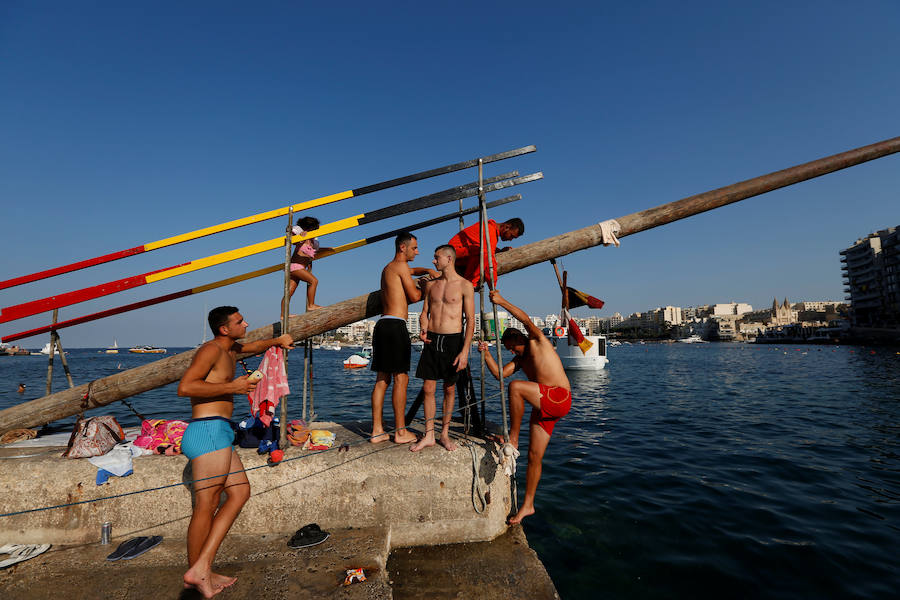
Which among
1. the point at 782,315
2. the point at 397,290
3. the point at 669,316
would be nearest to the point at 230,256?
the point at 397,290

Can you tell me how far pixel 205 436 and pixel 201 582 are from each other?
108 cm

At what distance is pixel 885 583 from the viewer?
169 inches

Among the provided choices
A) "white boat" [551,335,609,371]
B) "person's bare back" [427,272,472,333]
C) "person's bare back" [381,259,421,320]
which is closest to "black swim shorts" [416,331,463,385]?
"person's bare back" [427,272,472,333]

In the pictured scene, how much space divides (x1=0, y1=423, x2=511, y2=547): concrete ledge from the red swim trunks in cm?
107

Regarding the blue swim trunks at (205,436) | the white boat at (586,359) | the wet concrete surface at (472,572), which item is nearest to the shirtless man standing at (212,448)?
the blue swim trunks at (205,436)

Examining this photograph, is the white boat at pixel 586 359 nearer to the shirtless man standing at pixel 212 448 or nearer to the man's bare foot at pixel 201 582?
the shirtless man standing at pixel 212 448

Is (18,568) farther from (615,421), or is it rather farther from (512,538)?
(615,421)

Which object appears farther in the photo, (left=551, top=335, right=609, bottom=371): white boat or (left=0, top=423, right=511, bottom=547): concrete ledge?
(left=551, top=335, right=609, bottom=371): white boat

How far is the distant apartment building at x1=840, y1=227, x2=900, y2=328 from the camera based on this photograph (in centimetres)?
8131

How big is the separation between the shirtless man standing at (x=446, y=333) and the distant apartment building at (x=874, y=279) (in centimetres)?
11559

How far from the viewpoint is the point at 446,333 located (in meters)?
4.61

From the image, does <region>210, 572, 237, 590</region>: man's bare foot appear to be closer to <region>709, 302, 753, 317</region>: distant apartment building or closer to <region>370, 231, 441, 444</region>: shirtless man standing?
<region>370, 231, 441, 444</region>: shirtless man standing

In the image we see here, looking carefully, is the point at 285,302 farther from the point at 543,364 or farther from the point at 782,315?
the point at 782,315

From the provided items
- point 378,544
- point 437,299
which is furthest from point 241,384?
point 437,299
